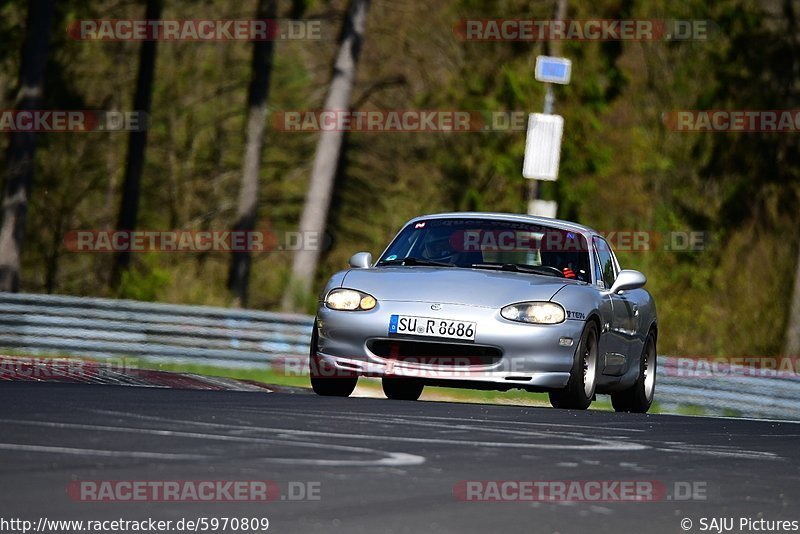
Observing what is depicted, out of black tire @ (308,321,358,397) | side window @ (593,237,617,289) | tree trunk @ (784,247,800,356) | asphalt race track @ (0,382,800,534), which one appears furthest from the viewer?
tree trunk @ (784,247,800,356)

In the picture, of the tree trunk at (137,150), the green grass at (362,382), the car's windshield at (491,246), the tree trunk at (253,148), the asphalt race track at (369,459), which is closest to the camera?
the asphalt race track at (369,459)

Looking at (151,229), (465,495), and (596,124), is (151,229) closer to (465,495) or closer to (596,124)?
(596,124)

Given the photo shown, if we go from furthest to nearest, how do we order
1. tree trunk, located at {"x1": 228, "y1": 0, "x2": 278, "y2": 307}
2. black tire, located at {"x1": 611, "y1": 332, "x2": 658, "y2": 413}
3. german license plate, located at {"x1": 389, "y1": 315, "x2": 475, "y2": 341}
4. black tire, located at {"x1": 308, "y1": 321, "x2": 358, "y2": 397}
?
1. tree trunk, located at {"x1": 228, "y1": 0, "x2": 278, "y2": 307}
2. black tire, located at {"x1": 611, "y1": 332, "x2": 658, "y2": 413}
3. black tire, located at {"x1": 308, "y1": 321, "x2": 358, "y2": 397}
4. german license plate, located at {"x1": 389, "y1": 315, "x2": 475, "y2": 341}

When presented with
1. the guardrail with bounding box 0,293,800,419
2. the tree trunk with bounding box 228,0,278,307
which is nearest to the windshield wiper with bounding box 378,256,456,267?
the guardrail with bounding box 0,293,800,419

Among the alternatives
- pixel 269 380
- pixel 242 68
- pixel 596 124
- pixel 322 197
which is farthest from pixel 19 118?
pixel 596 124

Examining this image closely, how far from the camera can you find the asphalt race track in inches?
224

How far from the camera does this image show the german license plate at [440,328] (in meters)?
11.1

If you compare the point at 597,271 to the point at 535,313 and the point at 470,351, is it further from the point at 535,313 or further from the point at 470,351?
the point at 470,351

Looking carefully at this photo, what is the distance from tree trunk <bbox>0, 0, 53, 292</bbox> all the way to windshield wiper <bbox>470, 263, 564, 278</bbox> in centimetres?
1641

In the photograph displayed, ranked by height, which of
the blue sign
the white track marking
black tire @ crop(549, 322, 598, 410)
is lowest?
black tire @ crop(549, 322, 598, 410)

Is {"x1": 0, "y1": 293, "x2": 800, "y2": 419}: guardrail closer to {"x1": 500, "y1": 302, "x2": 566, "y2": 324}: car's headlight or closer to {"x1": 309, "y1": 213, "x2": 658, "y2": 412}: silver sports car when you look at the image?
{"x1": 309, "y1": 213, "x2": 658, "y2": 412}: silver sports car

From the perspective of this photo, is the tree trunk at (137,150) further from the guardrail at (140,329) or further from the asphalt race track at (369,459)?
the asphalt race track at (369,459)

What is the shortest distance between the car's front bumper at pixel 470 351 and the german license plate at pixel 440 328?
0.03m

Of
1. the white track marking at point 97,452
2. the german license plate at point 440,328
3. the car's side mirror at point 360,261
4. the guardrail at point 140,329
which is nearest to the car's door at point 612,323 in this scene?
the german license plate at point 440,328
